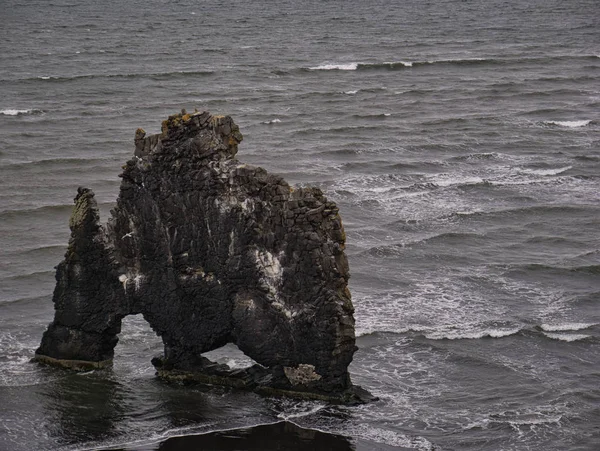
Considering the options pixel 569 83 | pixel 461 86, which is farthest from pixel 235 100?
pixel 569 83

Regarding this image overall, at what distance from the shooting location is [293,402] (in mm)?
32688

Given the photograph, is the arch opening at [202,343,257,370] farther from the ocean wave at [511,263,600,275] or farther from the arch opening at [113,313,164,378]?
the ocean wave at [511,263,600,275]

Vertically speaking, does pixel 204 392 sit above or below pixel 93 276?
below

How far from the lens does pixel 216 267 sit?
107ft

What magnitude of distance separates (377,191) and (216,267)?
26746mm

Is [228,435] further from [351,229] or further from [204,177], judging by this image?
[351,229]

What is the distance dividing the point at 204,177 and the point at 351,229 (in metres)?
21.2

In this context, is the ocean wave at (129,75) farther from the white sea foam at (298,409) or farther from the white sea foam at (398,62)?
the white sea foam at (298,409)

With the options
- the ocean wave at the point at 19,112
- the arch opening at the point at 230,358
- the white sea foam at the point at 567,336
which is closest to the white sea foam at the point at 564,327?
the white sea foam at the point at 567,336

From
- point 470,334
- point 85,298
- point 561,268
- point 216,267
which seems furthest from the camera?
point 561,268

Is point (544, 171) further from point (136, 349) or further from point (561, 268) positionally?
point (136, 349)

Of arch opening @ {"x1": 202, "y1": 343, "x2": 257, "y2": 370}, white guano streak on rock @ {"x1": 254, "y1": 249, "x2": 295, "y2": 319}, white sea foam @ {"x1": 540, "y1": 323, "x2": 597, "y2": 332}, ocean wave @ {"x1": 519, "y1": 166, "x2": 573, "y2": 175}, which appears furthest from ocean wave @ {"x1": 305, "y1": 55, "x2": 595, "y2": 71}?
white guano streak on rock @ {"x1": 254, "y1": 249, "x2": 295, "y2": 319}

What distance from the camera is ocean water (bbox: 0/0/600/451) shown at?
33000 mm

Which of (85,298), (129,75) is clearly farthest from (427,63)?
(85,298)
